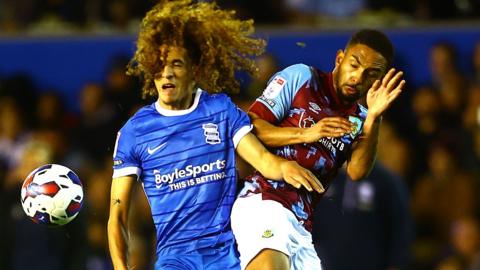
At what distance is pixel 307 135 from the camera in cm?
740

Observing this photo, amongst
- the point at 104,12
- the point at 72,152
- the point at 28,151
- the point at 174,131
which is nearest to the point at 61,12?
the point at 104,12

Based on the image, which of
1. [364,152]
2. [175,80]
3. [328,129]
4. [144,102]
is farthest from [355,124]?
[144,102]

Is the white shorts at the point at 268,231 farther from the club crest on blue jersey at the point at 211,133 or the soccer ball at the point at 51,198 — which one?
the soccer ball at the point at 51,198

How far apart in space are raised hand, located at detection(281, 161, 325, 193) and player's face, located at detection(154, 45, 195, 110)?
75 cm

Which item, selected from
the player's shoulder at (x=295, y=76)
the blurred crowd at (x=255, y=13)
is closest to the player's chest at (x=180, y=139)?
the player's shoulder at (x=295, y=76)

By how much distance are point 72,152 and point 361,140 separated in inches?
234

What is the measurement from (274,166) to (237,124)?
377mm

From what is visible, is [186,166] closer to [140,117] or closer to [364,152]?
[140,117]

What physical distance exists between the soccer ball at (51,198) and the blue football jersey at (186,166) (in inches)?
15.6

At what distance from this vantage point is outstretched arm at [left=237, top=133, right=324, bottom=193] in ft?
23.7

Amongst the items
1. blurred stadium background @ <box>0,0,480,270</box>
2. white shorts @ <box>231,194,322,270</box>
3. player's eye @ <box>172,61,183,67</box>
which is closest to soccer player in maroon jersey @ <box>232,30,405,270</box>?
white shorts @ <box>231,194,322,270</box>

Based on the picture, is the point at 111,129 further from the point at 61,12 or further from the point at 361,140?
the point at 361,140

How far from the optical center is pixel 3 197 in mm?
12586

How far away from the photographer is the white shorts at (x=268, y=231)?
24.3 feet
